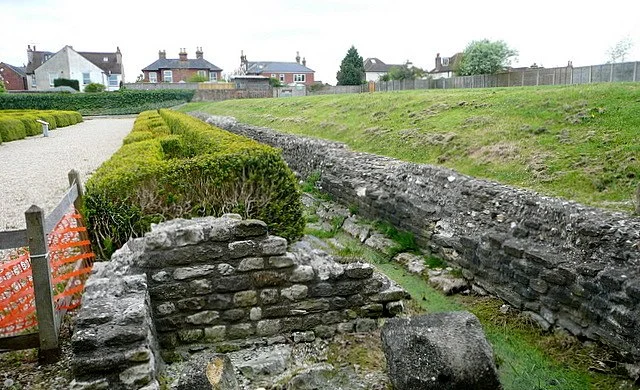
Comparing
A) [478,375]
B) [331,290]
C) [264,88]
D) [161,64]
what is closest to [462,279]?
[331,290]

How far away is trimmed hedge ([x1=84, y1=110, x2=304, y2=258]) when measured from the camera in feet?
19.9

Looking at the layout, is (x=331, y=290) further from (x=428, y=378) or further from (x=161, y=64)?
(x=161, y=64)

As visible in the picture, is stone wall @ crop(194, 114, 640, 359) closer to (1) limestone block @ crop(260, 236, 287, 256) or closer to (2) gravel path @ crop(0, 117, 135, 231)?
(1) limestone block @ crop(260, 236, 287, 256)

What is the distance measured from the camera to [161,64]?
82.9 metres

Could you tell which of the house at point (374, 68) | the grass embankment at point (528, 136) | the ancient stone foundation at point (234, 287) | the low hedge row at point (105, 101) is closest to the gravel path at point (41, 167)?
the ancient stone foundation at point (234, 287)

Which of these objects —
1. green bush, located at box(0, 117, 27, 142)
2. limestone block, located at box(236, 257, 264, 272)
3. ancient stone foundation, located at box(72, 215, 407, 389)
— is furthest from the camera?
green bush, located at box(0, 117, 27, 142)

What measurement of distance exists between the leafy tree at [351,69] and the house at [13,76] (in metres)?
53.0

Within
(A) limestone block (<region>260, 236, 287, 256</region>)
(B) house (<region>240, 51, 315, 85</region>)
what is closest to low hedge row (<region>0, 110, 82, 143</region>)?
(A) limestone block (<region>260, 236, 287, 256</region>)

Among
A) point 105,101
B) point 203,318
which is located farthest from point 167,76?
point 203,318

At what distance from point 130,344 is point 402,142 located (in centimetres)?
1096

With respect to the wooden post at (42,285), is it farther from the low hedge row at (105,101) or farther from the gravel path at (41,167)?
the low hedge row at (105,101)

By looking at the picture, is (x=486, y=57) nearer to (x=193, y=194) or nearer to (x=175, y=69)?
(x=193, y=194)

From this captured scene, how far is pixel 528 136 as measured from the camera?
10.8 metres

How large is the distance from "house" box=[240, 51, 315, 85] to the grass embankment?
69.0 m
